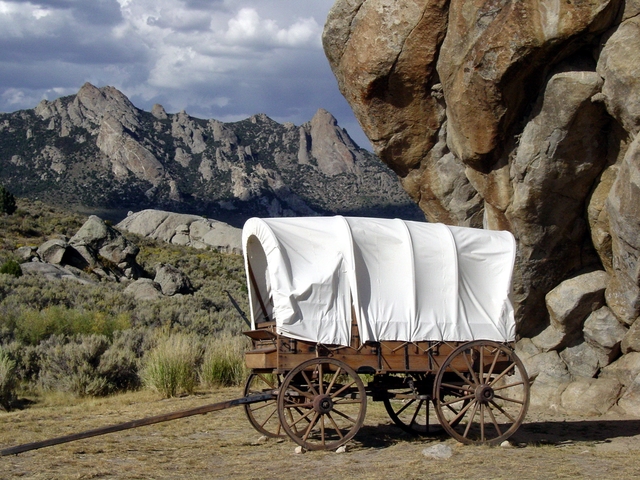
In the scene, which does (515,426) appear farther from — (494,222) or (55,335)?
(55,335)

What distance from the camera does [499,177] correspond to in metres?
12.4

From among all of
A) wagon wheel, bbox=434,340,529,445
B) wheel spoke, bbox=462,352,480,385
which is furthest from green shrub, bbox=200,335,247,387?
wheel spoke, bbox=462,352,480,385

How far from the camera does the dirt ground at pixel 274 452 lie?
7281 millimetres

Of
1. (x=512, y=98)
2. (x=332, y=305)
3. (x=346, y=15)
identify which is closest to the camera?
(x=332, y=305)

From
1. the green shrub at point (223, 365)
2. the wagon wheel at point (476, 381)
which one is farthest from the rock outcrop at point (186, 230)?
the wagon wheel at point (476, 381)

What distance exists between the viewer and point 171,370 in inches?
520

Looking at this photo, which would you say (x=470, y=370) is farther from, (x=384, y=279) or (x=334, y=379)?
(x=334, y=379)

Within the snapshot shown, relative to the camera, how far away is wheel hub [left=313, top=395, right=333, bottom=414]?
8.13 meters

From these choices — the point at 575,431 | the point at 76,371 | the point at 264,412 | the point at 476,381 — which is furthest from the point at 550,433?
the point at 76,371

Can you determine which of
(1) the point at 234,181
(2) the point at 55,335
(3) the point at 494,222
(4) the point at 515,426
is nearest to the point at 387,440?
(4) the point at 515,426

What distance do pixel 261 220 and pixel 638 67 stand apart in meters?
5.83

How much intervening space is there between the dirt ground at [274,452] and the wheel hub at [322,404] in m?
0.51

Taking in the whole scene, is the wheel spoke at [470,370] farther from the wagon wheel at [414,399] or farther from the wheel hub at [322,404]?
the wheel hub at [322,404]

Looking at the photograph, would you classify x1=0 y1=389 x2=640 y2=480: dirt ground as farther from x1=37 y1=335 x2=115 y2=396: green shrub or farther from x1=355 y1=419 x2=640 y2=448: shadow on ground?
x1=37 y1=335 x2=115 y2=396: green shrub
